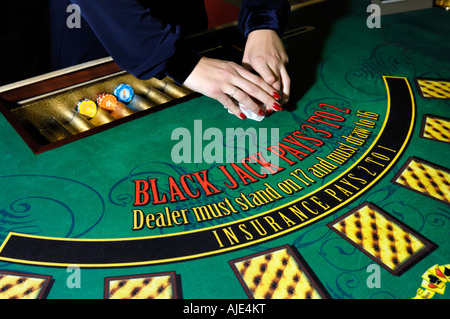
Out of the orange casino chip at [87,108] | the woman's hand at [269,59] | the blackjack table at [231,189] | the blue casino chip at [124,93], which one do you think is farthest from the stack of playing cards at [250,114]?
the orange casino chip at [87,108]

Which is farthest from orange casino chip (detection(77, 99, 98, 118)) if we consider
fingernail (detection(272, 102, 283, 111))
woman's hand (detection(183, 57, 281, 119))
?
fingernail (detection(272, 102, 283, 111))

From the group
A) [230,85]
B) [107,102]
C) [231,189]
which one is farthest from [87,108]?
[231,189]

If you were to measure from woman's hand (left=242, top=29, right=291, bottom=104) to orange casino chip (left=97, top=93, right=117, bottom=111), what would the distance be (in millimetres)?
581

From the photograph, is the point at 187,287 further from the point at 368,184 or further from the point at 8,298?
the point at 368,184

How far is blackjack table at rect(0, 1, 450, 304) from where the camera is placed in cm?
103

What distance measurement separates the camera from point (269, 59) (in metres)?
1.68

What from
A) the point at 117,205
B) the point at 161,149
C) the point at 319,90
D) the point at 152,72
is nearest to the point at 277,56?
the point at 319,90

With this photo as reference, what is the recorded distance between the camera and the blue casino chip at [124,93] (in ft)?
5.72

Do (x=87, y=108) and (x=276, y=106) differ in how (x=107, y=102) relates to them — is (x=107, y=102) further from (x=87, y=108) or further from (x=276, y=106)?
(x=276, y=106)

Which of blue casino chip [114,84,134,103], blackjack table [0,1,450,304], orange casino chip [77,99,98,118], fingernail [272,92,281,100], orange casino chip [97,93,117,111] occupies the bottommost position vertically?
blackjack table [0,1,450,304]

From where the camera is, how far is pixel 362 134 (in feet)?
4.98

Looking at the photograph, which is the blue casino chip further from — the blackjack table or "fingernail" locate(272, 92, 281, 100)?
"fingernail" locate(272, 92, 281, 100)

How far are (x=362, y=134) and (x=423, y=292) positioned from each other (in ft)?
2.21

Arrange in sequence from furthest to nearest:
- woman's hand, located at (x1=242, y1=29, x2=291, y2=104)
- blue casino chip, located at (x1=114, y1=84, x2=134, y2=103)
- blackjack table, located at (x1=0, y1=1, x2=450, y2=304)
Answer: blue casino chip, located at (x1=114, y1=84, x2=134, y2=103) → woman's hand, located at (x1=242, y1=29, x2=291, y2=104) → blackjack table, located at (x1=0, y1=1, x2=450, y2=304)
